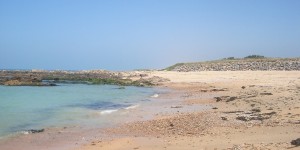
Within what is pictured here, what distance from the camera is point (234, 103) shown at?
21578mm

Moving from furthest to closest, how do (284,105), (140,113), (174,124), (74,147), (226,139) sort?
(140,113), (284,105), (174,124), (74,147), (226,139)

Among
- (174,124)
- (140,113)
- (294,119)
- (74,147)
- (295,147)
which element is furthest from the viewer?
(140,113)

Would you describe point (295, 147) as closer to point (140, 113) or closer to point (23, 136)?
point (23, 136)

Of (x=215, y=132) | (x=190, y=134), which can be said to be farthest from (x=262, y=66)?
(x=190, y=134)

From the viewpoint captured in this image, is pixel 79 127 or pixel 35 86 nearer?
pixel 79 127

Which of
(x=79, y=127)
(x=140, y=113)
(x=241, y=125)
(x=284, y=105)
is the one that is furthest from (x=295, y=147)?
(x=140, y=113)

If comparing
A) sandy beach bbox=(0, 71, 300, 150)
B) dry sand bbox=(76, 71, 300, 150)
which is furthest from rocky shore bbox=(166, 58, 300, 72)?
sandy beach bbox=(0, 71, 300, 150)

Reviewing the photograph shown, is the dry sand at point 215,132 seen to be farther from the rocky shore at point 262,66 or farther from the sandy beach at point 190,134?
the rocky shore at point 262,66

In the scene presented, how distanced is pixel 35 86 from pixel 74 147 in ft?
117

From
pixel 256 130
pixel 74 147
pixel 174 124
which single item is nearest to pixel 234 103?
pixel 174 124

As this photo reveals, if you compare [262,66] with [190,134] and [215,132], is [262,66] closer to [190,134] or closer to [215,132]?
[215,132]

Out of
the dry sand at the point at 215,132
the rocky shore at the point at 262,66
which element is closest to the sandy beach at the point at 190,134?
the dry sand at the point at 215,132

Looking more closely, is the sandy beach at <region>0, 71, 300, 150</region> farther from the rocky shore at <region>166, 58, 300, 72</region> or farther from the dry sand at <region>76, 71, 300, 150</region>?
the rocky shore at <region>166, 58, 300, 72</region>

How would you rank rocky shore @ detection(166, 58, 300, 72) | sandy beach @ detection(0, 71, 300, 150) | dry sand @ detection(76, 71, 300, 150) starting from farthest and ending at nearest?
rocky shore @ detection(166, 58, 300, 72) → sandy beach @ detection(0, 71, 300, 150) → dry sand @ detection(76, 71, 300, 150)
